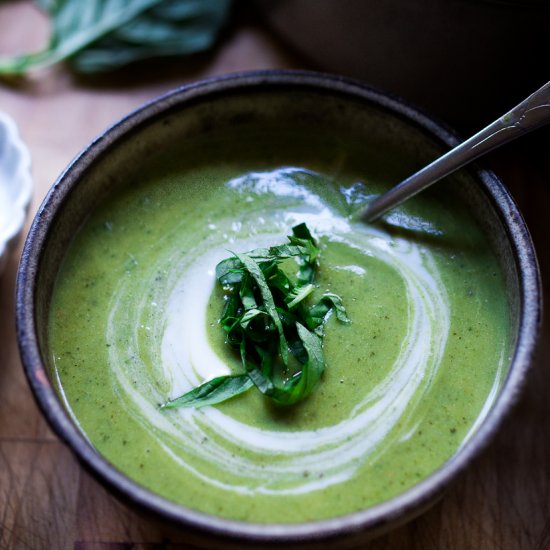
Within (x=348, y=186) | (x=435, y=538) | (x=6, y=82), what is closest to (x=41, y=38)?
(x=6, y=82)

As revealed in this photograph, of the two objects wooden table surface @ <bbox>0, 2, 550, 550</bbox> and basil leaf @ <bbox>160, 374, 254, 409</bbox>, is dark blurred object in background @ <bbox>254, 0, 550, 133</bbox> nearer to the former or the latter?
wooden table surface @ <bbox>0, 2, 550, 550</bbox>

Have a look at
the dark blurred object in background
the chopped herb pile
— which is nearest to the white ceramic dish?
the chopped herb pile

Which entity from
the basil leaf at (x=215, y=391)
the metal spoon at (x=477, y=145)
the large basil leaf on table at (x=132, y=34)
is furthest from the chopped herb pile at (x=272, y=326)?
the large basil leaf on table at (x=132, y=34)

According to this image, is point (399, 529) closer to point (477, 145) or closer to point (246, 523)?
point (246, 523)

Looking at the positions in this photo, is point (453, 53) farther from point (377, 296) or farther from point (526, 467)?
point (526, 467)

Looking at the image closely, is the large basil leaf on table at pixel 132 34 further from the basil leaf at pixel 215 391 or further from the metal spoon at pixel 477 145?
the basil leaf at pixel 215 391

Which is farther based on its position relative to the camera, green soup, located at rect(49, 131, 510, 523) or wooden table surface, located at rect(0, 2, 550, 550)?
wooden table surface, located at rect(0, 2, 550, 550)

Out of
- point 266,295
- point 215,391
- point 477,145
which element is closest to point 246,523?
point 215,391
